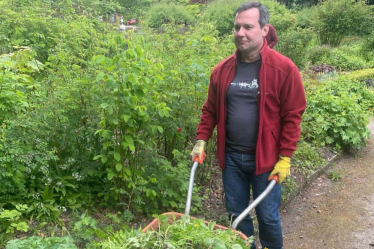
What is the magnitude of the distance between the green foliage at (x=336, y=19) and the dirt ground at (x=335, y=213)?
13353mm

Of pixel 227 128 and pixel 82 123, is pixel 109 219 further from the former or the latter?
pixel 227 128

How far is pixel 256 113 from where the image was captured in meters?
3.00

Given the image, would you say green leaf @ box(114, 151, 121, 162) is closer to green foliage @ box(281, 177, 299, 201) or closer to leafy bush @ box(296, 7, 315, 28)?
green foliage @ box(281, 177, 299, 201)

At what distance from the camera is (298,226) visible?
4781mm

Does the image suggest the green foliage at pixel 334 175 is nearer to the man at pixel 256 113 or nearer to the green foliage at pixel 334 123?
the green foliage at pixel 334 123

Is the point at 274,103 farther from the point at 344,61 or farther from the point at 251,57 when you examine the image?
the point at 344,61

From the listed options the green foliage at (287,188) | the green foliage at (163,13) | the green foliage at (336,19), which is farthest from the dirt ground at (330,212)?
the green foliage at (336,19)

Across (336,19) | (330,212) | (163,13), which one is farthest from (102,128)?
(336,19)

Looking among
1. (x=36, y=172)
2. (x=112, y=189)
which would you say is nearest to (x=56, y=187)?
(x=36, y=172)

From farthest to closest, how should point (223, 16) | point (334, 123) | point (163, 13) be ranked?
point (223, 16) → point (163, 13) → point (334, 123)

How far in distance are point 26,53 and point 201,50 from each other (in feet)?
6.44

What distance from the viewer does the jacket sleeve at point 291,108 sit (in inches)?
114

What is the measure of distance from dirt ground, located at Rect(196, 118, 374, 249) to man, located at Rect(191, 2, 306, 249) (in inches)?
49.8

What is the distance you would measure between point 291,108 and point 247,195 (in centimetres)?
87
